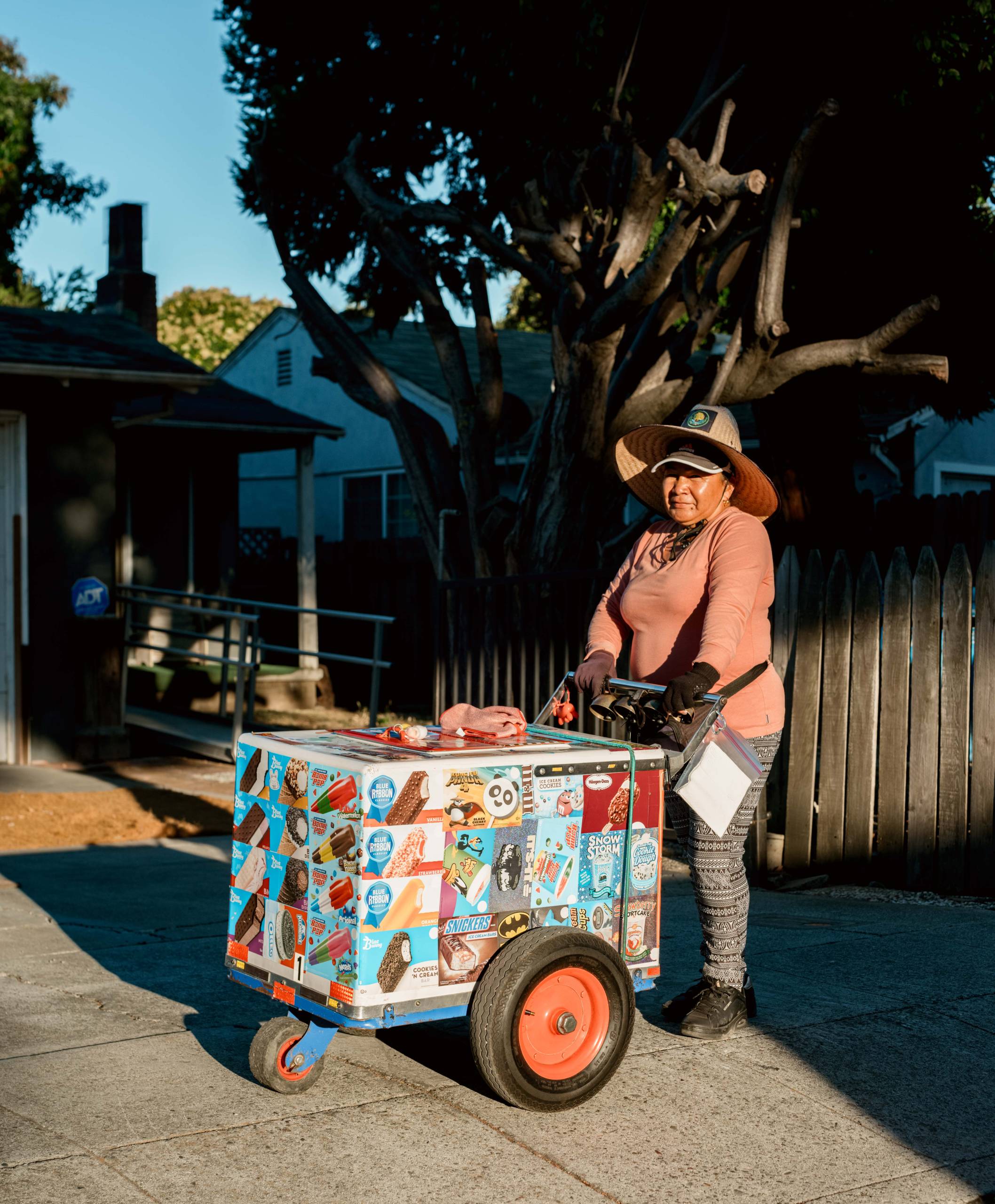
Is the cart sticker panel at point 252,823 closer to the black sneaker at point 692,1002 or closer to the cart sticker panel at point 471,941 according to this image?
the cart sticker panel at point 471,941

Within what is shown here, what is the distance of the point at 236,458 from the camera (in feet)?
59.0

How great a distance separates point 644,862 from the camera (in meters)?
4.14

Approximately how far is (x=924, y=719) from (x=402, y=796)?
3.72 metres

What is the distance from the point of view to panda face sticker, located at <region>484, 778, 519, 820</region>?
12.3ft

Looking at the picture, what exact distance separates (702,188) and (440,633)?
344 centimetres

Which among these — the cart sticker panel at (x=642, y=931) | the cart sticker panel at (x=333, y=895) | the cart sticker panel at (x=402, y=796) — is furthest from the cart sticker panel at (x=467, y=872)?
the cart sticker panel at (x=642, y=931)

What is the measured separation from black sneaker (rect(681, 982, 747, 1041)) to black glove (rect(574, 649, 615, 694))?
41.6 inches

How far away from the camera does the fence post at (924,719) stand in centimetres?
650

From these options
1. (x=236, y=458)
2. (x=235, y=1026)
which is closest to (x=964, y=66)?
(x=235, y=1026)

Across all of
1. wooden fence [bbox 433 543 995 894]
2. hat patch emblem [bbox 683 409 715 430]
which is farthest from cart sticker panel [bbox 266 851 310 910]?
wooden fence [bbox 433 543 995 894]

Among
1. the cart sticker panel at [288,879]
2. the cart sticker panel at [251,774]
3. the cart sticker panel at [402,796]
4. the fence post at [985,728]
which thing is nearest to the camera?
the cart sticker panel at [402,796]

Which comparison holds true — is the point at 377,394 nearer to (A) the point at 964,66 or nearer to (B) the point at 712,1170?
(A) the point at 964,66

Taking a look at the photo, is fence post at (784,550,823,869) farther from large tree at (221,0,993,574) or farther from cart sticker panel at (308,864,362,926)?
cart sticker panel at (308,864,362,926)

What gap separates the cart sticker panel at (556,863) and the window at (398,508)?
736 inches
